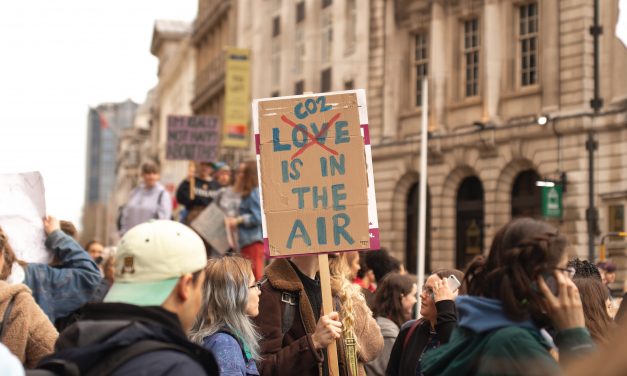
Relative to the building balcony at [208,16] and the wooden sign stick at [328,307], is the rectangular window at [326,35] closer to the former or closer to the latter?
the building balcony at [208,16]

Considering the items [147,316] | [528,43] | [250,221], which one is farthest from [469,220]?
[147,316]

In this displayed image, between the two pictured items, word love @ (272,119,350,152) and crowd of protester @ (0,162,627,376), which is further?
word love @ (272,119,350,152)

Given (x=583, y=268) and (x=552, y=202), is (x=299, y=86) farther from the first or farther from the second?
(x=583, y=268)

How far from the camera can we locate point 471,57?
40031 millimetres

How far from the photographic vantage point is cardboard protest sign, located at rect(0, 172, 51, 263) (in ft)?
23.9

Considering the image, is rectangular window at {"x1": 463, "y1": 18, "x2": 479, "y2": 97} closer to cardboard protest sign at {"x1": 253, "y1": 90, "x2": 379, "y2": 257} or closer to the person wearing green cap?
cardboard protest sign at {"x1": 253, "y1": 90, "x2": 379, "y2": 257}

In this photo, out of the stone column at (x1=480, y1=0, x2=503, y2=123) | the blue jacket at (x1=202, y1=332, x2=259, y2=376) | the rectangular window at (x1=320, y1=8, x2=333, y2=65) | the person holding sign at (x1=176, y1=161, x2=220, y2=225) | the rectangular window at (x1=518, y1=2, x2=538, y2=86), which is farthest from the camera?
the rectangular window at (x1=320, y1=8, x2=333, y2=65)

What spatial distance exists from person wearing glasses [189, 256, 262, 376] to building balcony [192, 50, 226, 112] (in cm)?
6086

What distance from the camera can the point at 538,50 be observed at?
35969 mm

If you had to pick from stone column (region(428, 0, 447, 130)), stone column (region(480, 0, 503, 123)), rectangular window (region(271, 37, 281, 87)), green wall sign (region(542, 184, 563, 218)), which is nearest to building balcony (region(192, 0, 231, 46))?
rectangular window (region(271, 37, 281, 87))

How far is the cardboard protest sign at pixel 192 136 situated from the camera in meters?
23.9

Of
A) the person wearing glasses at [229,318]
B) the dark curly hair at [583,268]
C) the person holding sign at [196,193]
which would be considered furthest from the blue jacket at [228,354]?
the person holding sign at [196,193]

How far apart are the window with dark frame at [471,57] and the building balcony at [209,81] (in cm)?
2820

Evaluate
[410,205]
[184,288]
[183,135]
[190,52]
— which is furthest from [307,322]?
[190,52]
